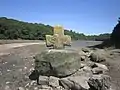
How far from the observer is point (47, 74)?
10148 mm

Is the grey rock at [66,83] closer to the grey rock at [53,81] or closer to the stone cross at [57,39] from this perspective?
the grey rock at [53,81]

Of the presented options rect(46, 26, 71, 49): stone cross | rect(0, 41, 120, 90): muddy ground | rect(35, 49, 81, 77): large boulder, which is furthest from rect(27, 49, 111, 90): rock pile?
rect(46, 26, 71, 49): stone cross

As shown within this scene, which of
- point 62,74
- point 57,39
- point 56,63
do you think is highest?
point 57,39

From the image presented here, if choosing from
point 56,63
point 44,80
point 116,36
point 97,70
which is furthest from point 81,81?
point 116,36

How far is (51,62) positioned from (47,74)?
0.57 m

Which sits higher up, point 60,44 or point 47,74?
point 60,44

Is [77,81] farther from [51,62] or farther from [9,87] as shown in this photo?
[9,87]

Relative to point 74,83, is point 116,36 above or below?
above

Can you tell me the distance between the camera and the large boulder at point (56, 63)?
32.7 feet

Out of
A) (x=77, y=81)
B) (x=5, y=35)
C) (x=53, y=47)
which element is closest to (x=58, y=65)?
(x=77, y=81)

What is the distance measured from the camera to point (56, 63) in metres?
9.99

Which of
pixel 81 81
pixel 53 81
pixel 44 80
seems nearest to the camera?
pixel 81 81

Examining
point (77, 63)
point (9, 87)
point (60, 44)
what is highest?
point (60, 44)

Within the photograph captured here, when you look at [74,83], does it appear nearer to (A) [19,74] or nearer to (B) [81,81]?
(B) [81,81]
